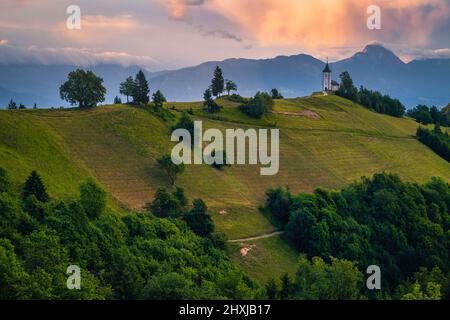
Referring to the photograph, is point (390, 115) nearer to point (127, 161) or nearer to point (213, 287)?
point (127, 161)

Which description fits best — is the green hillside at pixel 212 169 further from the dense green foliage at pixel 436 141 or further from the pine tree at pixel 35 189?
the pine tree at pixel 35 189

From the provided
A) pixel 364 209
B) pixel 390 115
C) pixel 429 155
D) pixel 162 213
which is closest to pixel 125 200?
pixel 162 213

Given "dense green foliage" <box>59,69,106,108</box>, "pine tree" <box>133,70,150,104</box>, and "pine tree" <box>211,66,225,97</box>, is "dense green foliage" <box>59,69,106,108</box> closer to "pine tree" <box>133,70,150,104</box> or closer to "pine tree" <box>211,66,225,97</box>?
"pine tree" <box>133,70,150,104</box>

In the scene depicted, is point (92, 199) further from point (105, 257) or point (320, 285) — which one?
point (320, 285)

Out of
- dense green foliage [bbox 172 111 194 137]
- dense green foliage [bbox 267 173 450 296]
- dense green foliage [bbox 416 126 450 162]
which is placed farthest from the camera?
dense green foliage [bbox 416 126 450 162]

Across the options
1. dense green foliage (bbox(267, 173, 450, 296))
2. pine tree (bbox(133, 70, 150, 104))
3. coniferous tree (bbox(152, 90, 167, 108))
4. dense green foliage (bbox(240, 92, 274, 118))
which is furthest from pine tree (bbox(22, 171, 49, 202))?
dense green foliage (bbox(240, 92, 274, 118))

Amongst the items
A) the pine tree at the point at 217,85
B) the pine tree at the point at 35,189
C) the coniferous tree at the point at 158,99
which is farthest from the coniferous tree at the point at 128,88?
the pine tree at the point at 35,189
